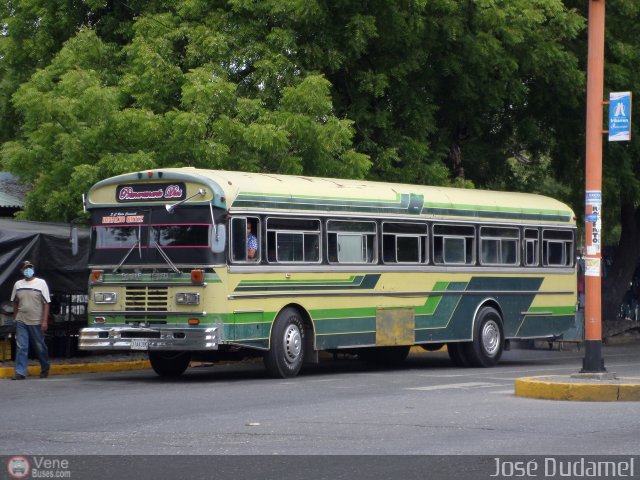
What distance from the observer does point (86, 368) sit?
2155 cm

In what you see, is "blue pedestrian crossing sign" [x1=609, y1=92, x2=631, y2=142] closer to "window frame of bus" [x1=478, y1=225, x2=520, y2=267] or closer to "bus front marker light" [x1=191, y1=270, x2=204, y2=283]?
"bus front marker light" [x1=191, y1=270, x2=204, y2=283]

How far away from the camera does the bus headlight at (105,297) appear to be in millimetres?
18859

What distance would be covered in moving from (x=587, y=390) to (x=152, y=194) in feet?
23.3

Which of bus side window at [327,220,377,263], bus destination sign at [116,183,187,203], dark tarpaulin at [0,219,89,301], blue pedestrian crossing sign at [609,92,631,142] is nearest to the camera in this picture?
blue pedestrian crossing sign at [609,92,631,142]

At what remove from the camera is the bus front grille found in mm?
18406

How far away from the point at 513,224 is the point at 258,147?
4.91 metres

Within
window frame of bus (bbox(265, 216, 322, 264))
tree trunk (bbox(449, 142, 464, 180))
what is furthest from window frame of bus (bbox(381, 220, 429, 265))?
tree trunk (bbox(449, 142, 464, 180))

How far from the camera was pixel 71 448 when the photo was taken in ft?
35.9

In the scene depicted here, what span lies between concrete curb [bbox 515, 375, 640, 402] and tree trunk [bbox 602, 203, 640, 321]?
20.3 m

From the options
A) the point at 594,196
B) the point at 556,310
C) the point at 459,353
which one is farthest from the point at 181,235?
the point at 556,310

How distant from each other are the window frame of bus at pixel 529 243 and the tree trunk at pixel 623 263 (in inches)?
466

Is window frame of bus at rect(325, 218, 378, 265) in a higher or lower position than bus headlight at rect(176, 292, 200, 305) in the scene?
higher
